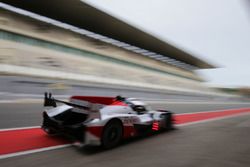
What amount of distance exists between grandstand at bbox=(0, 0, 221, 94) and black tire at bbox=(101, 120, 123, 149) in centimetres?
1746

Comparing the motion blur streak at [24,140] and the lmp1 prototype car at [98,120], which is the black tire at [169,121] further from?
the motion blur streak at [24,140]

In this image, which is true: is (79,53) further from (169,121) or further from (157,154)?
(157,154)

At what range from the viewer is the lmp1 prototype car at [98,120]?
4.98 meters

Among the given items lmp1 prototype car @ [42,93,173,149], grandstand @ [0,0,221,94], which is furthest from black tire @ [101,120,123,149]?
grandstand @ [0,0,221,94]

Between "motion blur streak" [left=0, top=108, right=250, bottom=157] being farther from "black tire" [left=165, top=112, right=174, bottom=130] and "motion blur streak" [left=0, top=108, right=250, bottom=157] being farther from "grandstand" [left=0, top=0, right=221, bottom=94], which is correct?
"grandstand" [left=0, top=0, right=221, bottom=94]

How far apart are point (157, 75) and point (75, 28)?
2148 centimetres

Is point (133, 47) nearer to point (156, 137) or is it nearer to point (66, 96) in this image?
point (66, 96)

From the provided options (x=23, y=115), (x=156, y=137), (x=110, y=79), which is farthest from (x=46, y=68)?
(x=156, y=137)

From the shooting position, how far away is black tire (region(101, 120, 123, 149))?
5.18 meters

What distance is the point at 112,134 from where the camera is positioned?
5.42 metres

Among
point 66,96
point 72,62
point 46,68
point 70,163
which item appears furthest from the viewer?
point 72,62

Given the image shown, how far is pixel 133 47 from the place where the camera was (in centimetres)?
4928

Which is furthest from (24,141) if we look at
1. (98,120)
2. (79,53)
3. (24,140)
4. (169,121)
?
(79,53)

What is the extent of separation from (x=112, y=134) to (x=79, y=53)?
29.4m
